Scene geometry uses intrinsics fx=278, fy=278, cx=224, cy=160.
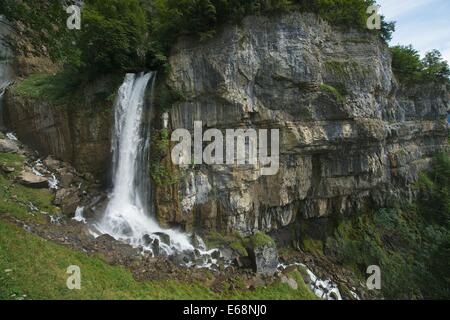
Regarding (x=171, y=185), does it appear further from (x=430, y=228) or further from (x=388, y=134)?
(x=430, y=228)

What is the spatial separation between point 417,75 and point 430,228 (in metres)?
9.70

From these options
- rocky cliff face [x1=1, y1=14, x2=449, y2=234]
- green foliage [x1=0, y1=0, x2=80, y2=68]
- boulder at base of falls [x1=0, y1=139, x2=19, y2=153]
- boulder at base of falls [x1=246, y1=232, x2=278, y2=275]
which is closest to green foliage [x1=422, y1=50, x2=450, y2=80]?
rocky cliff face [x1=1, y1=14, x2=449, y2=234]

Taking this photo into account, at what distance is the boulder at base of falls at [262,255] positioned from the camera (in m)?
10.6

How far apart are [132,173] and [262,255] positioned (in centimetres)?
651

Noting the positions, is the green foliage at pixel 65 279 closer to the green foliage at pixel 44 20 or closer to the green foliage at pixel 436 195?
the green foliage at pixel 44 20

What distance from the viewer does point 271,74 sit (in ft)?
40.0

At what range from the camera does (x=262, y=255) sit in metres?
10.7

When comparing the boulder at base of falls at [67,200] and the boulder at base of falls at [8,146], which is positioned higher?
the boulder at base of falls at [8,146]

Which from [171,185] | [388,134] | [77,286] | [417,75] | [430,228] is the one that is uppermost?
[417,75]

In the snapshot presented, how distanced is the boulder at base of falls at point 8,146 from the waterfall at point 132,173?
607cm

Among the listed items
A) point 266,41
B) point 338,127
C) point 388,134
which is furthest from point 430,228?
point 266,41

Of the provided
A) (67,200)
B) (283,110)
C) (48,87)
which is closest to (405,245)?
(283,110)

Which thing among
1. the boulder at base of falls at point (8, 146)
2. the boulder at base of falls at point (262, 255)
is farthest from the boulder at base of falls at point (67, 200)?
the boulder at base of falls at point (262, 255)

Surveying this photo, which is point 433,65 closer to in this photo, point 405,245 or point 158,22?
point 405,245
